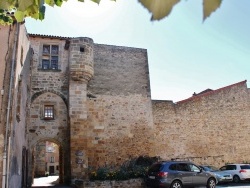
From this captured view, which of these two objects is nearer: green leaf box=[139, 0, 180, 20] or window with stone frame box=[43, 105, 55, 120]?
green leaf box=[139, 0, 180, 20]

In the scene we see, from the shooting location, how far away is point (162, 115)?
64.3ft

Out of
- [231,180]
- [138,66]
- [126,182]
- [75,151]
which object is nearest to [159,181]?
[126,182]

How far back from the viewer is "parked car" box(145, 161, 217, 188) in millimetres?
12633

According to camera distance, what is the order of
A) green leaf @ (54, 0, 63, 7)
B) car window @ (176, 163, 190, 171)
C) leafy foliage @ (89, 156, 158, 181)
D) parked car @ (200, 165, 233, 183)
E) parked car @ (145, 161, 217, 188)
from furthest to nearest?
parked car @ (200, 165, 233, 183)
leafy foliage @ (89, 156, 158, 181)
car window @ (176, 163, 190, 171)
parked car @ (145, 161, 217, 188)
green leaf @ (54, 0, 63, 7)

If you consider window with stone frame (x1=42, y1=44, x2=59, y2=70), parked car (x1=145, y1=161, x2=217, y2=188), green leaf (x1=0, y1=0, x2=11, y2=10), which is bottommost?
parked car (x1=145, y1=161, x2=217, y2=188)

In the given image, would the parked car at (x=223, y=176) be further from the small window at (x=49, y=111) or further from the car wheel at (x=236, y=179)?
the small window at (x=49, y=111)

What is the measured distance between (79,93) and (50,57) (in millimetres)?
2656

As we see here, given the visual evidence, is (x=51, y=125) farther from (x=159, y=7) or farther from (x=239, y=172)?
(x=159, y=7)

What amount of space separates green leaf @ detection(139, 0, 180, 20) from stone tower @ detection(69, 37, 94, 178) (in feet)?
48.5

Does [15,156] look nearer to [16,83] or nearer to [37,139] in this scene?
[16,83]

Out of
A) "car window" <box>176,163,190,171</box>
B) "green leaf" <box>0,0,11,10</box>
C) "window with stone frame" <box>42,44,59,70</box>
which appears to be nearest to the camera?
"green leaf" <box>0,0,11,10</box>

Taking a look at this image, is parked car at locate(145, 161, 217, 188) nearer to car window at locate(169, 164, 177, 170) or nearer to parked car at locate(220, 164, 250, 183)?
car window at locate(169, 164, 177, 170)

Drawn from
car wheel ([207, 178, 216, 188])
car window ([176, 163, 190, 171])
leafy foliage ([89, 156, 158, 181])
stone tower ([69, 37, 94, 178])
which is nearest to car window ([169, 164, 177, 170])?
car window ([176, 163, 190, 171])

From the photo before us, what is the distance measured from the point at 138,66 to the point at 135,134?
455 cm
